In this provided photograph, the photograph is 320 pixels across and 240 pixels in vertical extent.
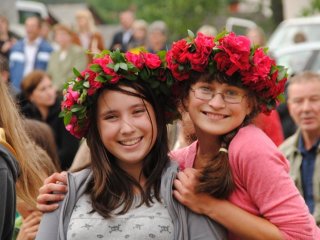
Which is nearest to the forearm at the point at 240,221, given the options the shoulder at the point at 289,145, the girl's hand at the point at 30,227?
the girl's hand at the point at 30,227

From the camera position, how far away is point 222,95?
427 cm

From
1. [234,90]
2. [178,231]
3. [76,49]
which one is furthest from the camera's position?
[76,49]

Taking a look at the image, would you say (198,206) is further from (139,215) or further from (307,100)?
(307,100)

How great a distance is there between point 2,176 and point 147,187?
0.78 metres

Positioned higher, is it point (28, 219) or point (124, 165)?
point (124, 165)

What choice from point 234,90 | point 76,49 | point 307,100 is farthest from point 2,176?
point 76,49

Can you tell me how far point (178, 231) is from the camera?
400 centimetres

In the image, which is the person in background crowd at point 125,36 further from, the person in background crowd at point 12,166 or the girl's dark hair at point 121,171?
the girl's dark hair at point 121,171

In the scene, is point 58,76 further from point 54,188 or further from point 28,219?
point 54,188

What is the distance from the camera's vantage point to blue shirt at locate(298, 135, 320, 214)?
21.5 feet

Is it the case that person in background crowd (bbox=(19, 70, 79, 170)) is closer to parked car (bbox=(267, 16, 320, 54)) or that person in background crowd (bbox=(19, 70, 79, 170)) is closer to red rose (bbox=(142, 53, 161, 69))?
red rose (bbox=(142, 53, 161, 69))

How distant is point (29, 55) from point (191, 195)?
11.2 meters

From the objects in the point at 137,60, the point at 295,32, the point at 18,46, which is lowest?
the point at 137,60

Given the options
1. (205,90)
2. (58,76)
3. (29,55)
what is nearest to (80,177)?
(205,90)
